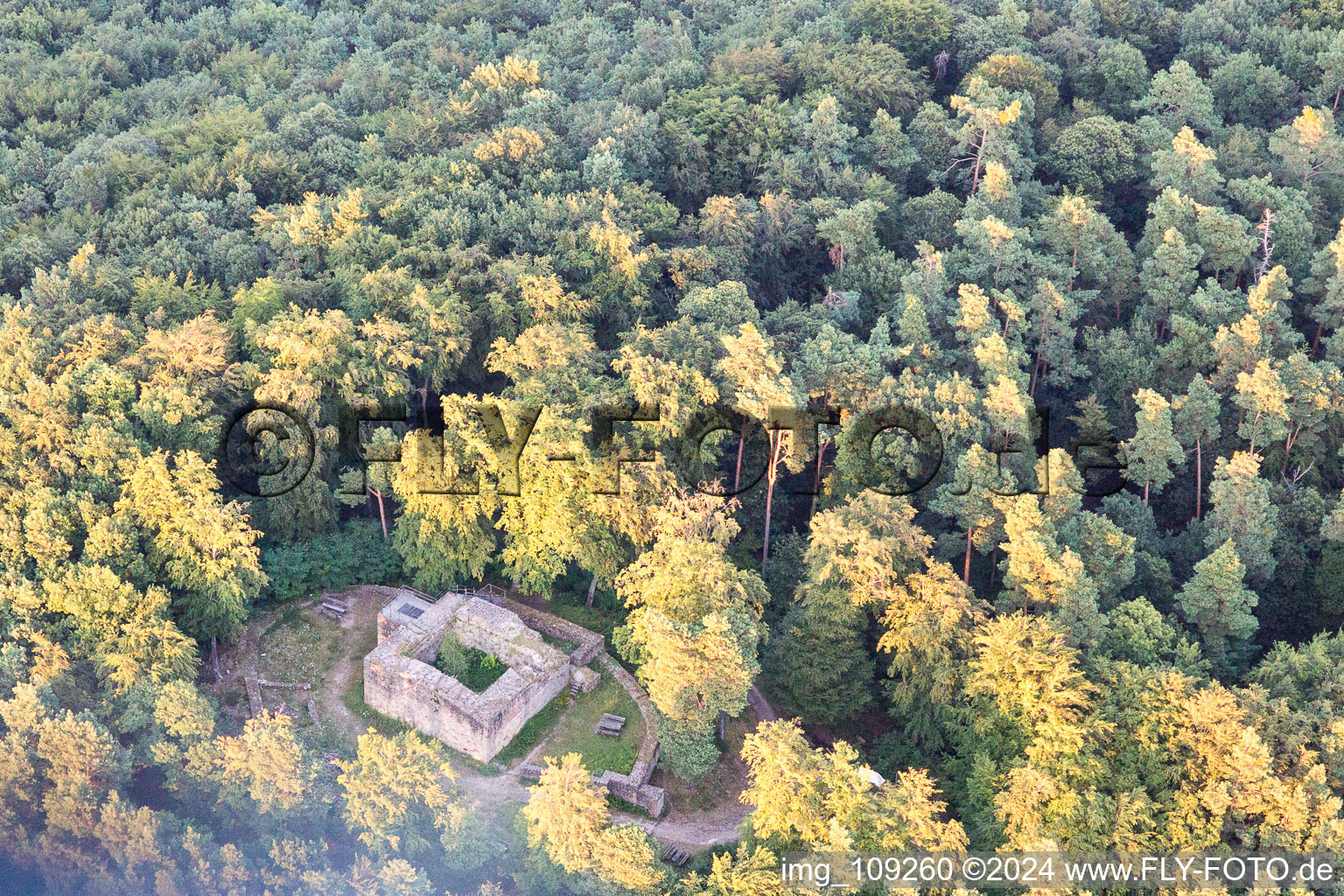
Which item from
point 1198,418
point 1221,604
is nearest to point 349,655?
point 1221,604

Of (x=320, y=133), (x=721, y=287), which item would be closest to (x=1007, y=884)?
(x=721, y=287)

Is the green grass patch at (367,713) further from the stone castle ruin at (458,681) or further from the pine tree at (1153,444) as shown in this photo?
the pine tree at (1153,444)

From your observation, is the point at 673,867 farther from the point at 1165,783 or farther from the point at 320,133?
the point at 320,133

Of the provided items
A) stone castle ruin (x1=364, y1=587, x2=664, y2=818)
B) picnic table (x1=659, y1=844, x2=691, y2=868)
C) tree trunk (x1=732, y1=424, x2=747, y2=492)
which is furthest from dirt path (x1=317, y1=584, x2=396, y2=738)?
tree trunk (x1=732, y1=424, x2=747, y2=492)

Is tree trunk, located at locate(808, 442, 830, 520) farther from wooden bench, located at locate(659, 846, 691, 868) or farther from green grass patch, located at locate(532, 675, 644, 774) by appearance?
wooden bench, located at locate(659, 846, 691, 868)

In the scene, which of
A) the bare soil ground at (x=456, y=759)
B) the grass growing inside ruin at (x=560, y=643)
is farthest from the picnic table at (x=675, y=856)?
the grass growing inside ruin at (x=560, y=643)

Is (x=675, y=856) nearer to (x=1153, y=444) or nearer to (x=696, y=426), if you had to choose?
(x=696, y=426)
